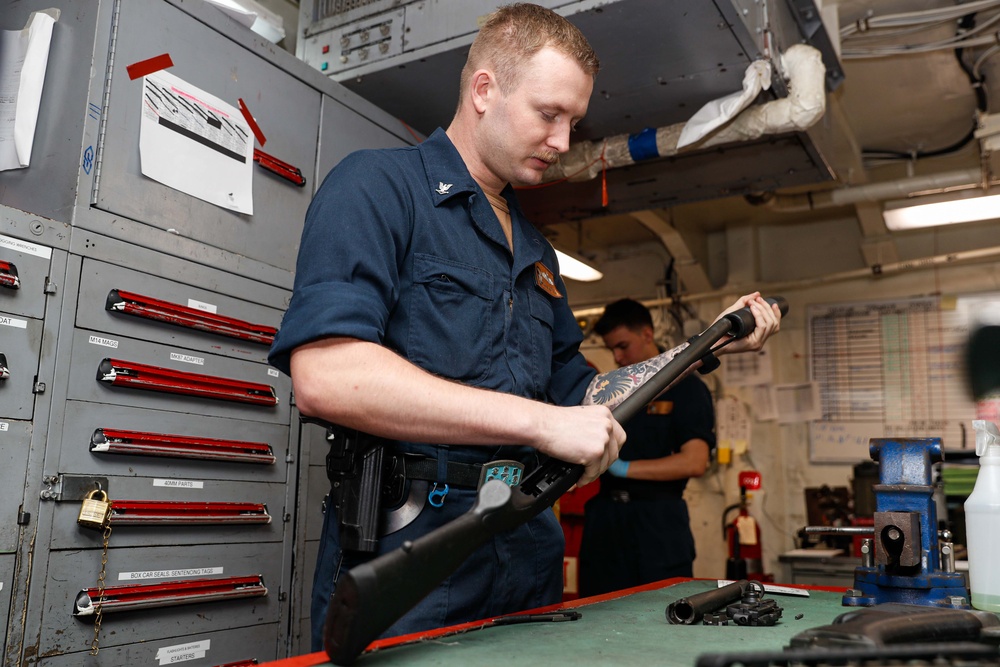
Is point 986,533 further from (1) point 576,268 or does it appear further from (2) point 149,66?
(1) point 576,268

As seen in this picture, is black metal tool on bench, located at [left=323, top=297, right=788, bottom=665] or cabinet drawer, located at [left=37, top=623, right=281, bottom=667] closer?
black metal tool on bench, located at [left=323, top=297, right=788, bottom=665]

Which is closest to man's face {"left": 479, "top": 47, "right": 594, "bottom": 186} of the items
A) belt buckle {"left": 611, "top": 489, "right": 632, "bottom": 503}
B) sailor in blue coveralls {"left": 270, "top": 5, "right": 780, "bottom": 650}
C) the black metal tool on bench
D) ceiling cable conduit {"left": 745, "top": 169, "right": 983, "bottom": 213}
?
sailor in blue coveralls {"left": 270, "top": 5, "right": 780, "bottom": 650}

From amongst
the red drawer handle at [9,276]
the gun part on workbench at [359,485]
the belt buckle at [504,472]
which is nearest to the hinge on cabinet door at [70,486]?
the red drawer handle at [9,276]

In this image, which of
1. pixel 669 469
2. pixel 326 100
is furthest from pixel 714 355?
pixel 669 469

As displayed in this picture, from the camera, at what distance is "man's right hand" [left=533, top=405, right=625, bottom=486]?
1.07 m

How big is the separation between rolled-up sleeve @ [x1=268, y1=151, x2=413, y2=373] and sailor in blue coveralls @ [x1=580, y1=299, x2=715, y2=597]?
80.1 inches

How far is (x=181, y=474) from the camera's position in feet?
5.98

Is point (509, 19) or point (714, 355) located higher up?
point (509, 19)

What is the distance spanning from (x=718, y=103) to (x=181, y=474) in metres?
1.89

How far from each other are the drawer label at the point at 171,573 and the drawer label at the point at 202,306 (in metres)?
0.61

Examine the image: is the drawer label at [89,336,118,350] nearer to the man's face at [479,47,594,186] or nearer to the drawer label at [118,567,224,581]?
the drawer label at [118,567,224,581]

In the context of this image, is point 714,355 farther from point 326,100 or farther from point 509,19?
point 326,100

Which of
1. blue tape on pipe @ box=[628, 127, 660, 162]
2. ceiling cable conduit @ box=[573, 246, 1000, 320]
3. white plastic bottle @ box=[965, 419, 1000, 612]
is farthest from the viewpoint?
ceiling cable conduit @ box=[573, 246, 1000, 320]

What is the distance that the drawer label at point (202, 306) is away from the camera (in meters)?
1.87
